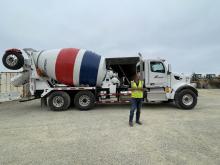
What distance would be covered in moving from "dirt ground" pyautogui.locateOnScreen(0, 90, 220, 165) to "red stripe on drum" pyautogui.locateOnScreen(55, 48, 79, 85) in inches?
132

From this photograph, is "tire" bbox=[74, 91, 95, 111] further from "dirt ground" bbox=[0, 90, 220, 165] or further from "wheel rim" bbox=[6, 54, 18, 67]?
"wheel rim" bbox=[6, 54, 18, 67]

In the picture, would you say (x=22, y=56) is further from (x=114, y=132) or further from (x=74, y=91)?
(x=114, y=132)

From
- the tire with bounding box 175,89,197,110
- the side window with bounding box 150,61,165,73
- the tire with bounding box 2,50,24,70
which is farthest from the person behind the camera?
the side window with bounding box 150,61,165,73

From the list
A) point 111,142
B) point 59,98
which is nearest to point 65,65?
point 59,98

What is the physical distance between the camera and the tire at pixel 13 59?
10.2 m

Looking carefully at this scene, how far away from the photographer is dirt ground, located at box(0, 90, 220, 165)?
3986 mm

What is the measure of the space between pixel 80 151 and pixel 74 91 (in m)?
6.28

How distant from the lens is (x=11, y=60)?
10.3m

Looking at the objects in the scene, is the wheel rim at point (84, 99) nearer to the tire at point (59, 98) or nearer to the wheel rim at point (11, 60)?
the tire at point (59, 98)

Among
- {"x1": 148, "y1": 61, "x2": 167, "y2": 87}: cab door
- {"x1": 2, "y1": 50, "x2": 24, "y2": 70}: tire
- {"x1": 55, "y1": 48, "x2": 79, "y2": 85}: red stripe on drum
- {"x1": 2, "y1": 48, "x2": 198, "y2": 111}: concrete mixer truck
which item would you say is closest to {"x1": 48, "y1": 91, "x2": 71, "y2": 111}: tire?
{"x1": 2, "y1": 48, "x2": 198, "y2": 111}: concrete mixer truck

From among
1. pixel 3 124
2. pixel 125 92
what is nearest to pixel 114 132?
pixel 3 124

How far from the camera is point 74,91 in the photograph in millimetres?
10500

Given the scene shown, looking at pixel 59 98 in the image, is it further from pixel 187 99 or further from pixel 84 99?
pixel 187 99

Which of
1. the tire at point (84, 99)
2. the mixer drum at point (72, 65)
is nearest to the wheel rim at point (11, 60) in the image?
the mixer drum at point (72, 65)
